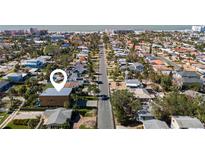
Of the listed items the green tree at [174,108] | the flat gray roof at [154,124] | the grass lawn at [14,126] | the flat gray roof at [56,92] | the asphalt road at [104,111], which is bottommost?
the grass lawn at [14,126]

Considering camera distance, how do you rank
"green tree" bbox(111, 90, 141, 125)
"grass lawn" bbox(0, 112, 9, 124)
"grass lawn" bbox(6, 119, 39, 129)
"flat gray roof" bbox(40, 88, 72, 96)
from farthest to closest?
1. "flat gray roof" bbox(40, 88, 72, 96)
2. "grass lawn" bbox(0, 112, 9, 124)
3. "green tree" bbox(111, 90, 141, 125)
4. "grass lawn" bbox(6, 119, 39, 129)

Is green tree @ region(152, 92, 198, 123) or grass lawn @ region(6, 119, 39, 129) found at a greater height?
green tree @ region(152, 92, 198, 123)

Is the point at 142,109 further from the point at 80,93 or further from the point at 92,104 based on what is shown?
the point at 80,93

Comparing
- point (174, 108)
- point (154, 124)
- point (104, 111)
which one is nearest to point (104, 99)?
point (104, 111)

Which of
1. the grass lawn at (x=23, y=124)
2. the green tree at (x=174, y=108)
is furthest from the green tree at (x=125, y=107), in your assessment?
the grass lawn at (x=23, y=124)

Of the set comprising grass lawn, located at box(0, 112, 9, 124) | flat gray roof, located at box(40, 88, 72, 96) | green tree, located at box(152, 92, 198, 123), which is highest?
flat gray roof, located at box(40, 88, 72, 96)

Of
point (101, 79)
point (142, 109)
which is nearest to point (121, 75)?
point (101, 79)

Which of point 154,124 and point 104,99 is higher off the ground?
point 154,124

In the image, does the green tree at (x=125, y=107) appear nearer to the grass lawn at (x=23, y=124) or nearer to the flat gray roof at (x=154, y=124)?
the flat gray roof at (x=154, y=124)

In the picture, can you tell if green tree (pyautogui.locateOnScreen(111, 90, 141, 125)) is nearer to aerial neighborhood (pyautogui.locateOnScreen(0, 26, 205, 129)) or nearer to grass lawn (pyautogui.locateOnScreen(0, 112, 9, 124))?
aerial neighborhood (pyautogui.locateOnScreen(0, 26, 205, 129))

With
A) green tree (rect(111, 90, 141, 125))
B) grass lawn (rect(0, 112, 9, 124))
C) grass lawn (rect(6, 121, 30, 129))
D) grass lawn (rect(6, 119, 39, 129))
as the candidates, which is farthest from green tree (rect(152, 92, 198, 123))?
grass lawn (rect(0, 112, 9, 124))

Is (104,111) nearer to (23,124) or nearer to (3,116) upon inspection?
(23,124)
